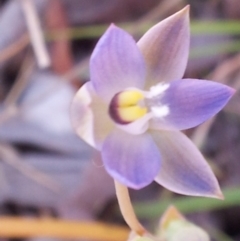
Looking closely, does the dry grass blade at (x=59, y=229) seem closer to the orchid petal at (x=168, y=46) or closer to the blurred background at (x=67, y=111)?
the blurred background at (x=67, y=111)

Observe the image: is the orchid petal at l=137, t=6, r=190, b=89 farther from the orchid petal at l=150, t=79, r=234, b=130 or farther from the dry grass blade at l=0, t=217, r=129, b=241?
the dry grass blade at l=0, t=217, r=129, b=241

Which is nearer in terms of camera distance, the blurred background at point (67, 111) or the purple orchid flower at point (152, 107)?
the purple orchid flower at point (152, 107)

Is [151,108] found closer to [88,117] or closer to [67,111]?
[88,117]

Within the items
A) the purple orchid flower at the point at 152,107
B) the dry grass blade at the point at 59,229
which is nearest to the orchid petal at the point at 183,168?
the purple orchid flower at the point at 152,107

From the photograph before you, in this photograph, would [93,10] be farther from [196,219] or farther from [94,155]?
[196,219]

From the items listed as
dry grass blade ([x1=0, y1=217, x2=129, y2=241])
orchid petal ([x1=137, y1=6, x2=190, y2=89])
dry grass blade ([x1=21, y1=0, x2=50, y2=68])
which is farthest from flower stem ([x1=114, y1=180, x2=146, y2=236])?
dry grass blade ([x1=21, y1=0, x2=50, y2=68])

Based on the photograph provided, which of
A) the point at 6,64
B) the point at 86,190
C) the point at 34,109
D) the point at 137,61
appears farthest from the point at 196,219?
the point at 137,61

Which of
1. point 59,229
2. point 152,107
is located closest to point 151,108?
point 152,107
